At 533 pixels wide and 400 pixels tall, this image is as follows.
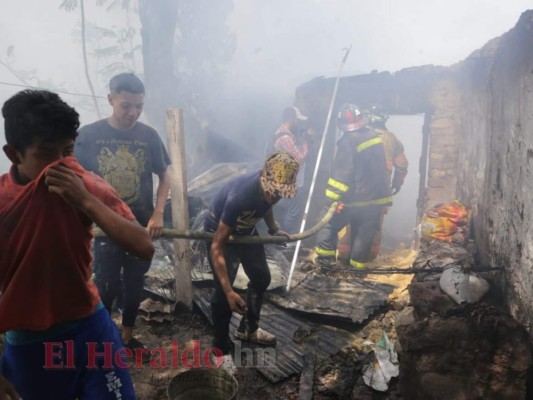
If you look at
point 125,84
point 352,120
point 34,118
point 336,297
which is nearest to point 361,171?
point 352,120

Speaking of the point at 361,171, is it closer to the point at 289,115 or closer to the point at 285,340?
the point at 289,115

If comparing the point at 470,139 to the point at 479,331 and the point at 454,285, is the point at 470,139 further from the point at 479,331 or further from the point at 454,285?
the point at 479,331

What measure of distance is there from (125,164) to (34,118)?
2042mm

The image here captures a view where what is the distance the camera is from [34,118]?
1435mm

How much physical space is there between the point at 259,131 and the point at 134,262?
442 inches

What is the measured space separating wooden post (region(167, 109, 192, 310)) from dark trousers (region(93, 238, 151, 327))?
757 mm

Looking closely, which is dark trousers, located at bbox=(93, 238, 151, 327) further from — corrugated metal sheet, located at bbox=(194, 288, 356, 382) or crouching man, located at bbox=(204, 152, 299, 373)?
corrugated metal sheet, located at bbox=(194, 288, 356, 382)

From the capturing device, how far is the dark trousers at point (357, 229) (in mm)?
6648

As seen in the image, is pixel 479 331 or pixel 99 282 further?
pixel 99 282

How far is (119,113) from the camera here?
334 cm

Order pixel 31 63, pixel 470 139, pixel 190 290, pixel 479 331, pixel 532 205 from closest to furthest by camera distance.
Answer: pixel 479 331
pixel 532 205
pixel 190 290
pixel 470 139
pixel 31 63

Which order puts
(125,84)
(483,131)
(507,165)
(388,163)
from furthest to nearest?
(388,163), (483,131), (507,165), (125,84)

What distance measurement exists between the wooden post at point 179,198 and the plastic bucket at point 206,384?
1852mm

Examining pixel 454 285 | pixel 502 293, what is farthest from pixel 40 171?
→ pixel 502 293
